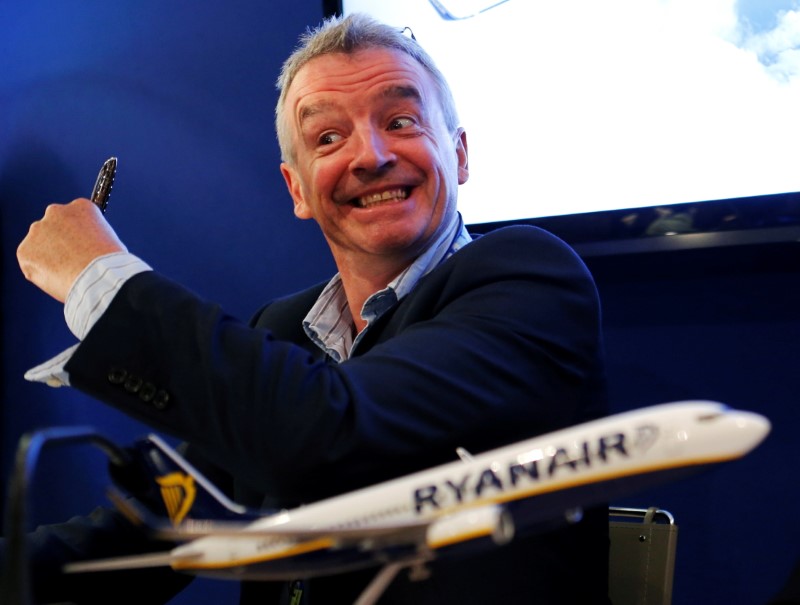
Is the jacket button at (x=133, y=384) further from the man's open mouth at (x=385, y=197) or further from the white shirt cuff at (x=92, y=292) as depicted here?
the man's open mouth at (x=385, y=197)

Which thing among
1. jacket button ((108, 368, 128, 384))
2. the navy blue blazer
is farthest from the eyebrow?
jacket button ((108, 368, 128, 384))

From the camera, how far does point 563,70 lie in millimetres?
1696

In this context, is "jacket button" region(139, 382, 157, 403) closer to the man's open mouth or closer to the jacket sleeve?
the jacket sleeve

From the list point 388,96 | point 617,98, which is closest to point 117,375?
point 388,96

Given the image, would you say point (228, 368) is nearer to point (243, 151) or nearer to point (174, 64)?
point (243, 151)

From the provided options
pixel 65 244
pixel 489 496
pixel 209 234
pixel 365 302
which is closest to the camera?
pixel 489 496

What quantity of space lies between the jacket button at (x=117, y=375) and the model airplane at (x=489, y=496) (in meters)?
0.25

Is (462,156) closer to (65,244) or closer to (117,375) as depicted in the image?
(65,244)

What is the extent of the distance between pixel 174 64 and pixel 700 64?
1307 mm

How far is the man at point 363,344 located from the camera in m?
0.81

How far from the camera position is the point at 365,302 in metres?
1.37

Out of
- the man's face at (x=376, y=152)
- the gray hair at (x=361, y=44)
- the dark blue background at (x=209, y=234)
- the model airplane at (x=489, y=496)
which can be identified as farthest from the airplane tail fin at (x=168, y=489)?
the dark blue background at (x=209, y=234)

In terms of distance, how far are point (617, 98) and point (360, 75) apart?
1.73ft

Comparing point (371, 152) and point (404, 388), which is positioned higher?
point (371, 152)
